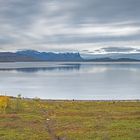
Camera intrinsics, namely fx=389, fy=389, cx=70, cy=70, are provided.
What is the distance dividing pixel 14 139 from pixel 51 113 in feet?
57.9

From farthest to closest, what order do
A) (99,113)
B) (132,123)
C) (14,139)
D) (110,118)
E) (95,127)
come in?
(99,113)
(110,118)
(132,123)
(95,127)
(14,139)

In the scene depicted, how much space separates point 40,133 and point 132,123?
1040 cm

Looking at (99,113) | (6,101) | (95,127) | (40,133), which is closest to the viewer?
(40,133)

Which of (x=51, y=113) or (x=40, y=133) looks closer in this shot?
(x=40, y=133)

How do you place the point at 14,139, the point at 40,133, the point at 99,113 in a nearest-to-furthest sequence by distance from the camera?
the point at 14,139
the point at 40,133
the point at 99,113

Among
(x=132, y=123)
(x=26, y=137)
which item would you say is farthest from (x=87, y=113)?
(x=26, y=137)

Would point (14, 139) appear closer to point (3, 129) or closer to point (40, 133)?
point (40, 133)

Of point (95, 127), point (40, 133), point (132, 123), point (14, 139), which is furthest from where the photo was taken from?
point (132, 123)

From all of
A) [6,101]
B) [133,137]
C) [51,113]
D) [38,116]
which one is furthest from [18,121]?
[133,137]

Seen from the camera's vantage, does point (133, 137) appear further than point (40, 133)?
No

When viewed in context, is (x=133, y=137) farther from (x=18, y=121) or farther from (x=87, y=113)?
(x=87, y=113)

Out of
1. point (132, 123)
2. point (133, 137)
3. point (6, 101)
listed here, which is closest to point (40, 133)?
point (133, 137)

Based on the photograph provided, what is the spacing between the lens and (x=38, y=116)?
45.4 metres

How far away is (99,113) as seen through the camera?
48750 mm
